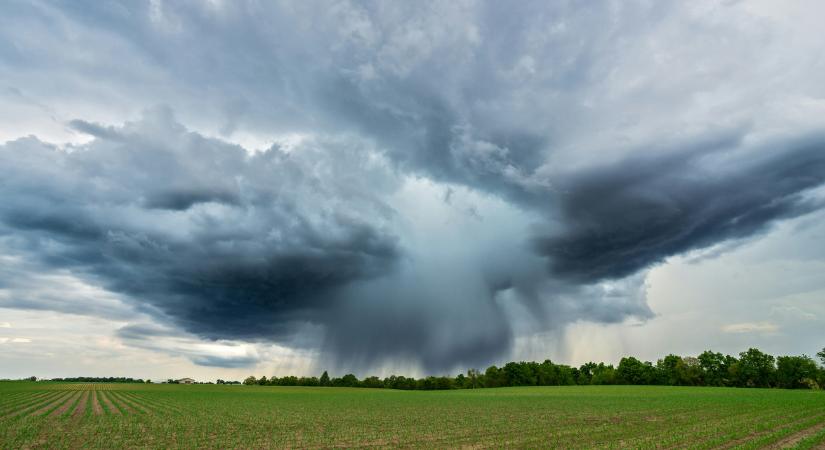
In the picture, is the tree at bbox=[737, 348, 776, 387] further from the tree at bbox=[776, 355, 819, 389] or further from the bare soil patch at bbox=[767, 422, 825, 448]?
the bare soil patch at bbox=[767, 422, 825, 448]

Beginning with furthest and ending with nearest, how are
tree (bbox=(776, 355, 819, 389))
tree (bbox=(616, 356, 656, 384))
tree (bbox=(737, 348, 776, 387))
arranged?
tree (bbox=(616, 356, 656, 384)), tree (bbox=(737, 348, 776, 387)), tree (bbox=(776, 355, 819, 389))

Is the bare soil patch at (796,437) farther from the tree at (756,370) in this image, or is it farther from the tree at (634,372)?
the tree at (634,372)

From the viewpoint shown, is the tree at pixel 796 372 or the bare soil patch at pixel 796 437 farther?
the tree at pixel 796 372

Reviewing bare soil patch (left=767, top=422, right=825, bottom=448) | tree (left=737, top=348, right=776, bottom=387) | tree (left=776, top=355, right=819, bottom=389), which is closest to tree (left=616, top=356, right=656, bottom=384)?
tree (left=737, top=348, right=776, bottom=387)

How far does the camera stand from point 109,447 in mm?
29578

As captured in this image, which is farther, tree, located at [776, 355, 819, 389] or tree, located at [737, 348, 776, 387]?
tree, located at [737, 348, 776, 387]

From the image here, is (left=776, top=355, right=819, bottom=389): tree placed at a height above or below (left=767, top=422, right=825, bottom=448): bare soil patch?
above

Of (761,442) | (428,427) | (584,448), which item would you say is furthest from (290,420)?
(761,442)

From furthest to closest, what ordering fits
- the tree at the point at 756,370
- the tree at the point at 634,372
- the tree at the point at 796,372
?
the tree at the point at 634,372 → the tree at the point at 756,370 → the tree at the point at 796,372

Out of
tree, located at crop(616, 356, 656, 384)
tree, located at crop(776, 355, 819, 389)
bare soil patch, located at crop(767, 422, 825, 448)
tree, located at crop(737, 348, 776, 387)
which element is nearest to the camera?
bare soil patch, located at crop(767, 422, 825, 448)

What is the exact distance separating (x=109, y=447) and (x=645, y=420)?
44.9 metres

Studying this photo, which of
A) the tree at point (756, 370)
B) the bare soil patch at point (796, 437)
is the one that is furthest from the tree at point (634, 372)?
the bare soil patch at point (796, 437)

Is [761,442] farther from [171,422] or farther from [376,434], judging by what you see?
[171,422]

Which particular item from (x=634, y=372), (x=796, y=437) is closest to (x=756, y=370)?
(x=634, y=372)
